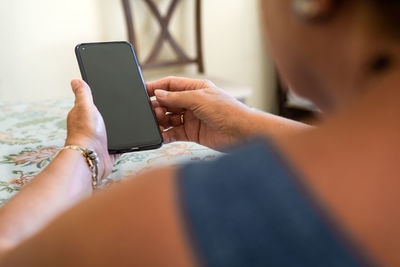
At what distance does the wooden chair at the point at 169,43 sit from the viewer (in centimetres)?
179

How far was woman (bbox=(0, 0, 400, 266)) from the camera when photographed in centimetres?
16

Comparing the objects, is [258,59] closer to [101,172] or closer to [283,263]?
[101,172]

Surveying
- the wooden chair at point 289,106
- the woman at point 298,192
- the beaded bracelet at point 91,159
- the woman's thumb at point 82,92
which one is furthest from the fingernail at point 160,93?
the wooden chair at point 289,106

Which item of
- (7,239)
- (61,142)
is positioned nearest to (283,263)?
(7,239)

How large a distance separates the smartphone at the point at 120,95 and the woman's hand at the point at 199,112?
0.06 m

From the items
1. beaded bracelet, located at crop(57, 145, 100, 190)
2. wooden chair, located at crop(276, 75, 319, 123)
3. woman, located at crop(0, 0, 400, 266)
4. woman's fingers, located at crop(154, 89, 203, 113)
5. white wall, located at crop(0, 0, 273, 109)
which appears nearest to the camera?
woman, located at crop(0, 0, 400, 266)

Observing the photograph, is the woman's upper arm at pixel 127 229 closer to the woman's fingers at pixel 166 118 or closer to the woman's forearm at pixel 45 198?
the woman's forearm at pixel 45 198

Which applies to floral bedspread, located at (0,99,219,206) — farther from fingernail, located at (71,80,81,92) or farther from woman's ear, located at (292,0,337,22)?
woman's ear, located at (292,0,337,22)

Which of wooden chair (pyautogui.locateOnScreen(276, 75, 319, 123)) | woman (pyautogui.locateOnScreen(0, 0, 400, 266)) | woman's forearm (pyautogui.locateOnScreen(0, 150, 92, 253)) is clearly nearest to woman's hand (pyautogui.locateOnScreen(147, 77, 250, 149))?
woman's forearm (pyautogui.locateOnScreen(0, 150, 92, 253))

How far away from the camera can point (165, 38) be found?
195 cm

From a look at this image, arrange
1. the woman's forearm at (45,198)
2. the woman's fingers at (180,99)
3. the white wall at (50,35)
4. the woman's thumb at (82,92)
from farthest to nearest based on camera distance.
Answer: the white wall at (50,35)
the woman's fingers at (180,99)
the woman's thumb at (82,92)
the woman's forearm at (45,198)

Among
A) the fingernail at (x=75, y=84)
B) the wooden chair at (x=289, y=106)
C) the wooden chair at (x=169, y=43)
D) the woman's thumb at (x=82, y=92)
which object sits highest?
the fingernail at (x=75, y=84)

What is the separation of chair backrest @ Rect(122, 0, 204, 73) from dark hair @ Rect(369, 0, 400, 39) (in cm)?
172

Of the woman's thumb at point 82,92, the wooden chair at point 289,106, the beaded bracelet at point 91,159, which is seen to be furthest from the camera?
the wooden chair at point 289,106
